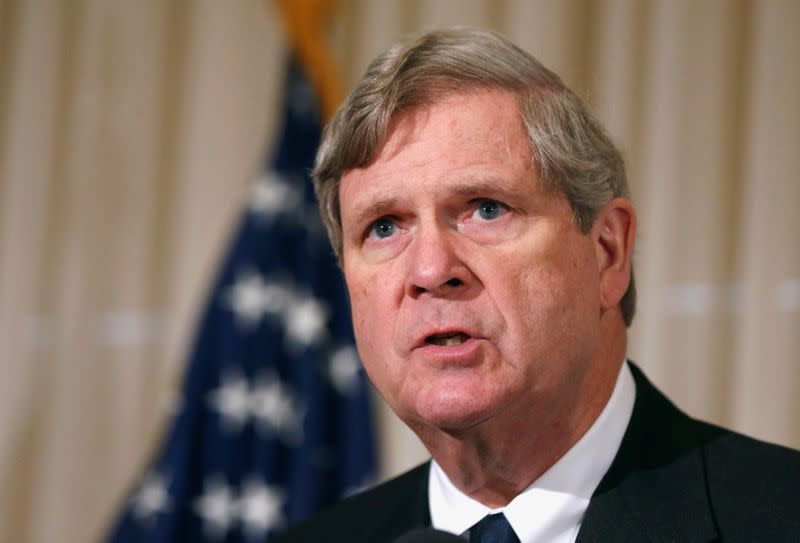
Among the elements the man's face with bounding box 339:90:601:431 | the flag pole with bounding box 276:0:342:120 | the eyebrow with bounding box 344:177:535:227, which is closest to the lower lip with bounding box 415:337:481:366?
the man's face with bounding box 339:90:601:431

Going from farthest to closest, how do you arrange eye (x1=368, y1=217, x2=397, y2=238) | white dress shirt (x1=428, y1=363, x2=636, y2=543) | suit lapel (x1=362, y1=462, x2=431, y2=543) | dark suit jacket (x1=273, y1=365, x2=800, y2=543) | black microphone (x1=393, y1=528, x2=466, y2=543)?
suit lapel (x1=362, y1=462, x2=431, y2=543), eye (x1=368, y1=217, x2=397, y2=238), white dress shirt (x1=428, y1=363, x2=636, y2=543), dark suit jacket (x1=273, y1=365, x2=800, y2=543), black microphone (x1=393, y1=528, x2=466, y2=543)

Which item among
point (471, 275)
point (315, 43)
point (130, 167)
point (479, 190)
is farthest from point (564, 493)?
point (130, 167)

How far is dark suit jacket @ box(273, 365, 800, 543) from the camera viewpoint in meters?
1.70

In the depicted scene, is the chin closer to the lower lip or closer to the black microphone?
the lower lip

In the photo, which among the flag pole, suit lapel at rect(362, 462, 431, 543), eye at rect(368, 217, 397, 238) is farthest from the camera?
the flag pole

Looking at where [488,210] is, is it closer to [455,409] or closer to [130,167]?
[455,409]

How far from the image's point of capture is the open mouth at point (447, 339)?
1.78 m

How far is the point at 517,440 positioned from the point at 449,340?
0.69 ft

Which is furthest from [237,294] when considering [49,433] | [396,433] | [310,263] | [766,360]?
[766,360]

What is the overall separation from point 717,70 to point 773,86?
0.69 ft

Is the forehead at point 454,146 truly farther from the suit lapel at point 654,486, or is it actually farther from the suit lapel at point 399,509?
the suit lapel at point 399,509

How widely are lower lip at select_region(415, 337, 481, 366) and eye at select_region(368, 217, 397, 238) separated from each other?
25 cm

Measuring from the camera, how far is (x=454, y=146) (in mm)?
1833

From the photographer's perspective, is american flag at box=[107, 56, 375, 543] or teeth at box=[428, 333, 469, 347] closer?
teeth at box=[428, 333, 469, 347]
